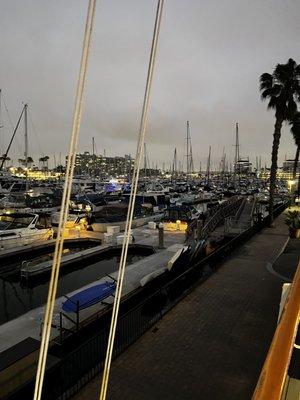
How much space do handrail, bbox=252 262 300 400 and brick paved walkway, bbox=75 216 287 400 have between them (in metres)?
6.25

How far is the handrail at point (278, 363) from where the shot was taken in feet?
6.15

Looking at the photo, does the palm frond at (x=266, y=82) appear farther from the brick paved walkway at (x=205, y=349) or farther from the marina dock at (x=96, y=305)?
the brick paved walkway at (x=205, y=349)

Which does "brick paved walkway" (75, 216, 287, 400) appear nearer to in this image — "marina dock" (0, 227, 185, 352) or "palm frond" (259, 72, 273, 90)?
"marina dock" (0, 227, 185, 352)

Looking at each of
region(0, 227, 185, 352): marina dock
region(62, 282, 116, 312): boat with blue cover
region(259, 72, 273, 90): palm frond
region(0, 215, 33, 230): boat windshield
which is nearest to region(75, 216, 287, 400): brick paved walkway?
region(62, 282, 116, 312): boat with blue cover

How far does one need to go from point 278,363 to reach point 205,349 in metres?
8.42

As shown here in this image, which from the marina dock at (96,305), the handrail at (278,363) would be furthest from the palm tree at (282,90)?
the handrail at (278,363)

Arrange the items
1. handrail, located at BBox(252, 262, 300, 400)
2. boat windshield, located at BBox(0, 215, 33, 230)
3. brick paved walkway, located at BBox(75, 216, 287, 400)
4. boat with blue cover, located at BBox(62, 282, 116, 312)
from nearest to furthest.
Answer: handrail, located at BBox(252, 262, 300, 400) → brick paved walkway, located at BBox(75, 216, 287, 400) → boat with blue cover, located at BBox(62, 282, 116, 312) → boat windshield, located at BBox(0, 215, 33, 230)

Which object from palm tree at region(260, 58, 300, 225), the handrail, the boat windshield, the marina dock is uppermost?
palm tree at region(260, 58, 300, 225)

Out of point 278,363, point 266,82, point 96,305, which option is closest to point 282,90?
point 266,82

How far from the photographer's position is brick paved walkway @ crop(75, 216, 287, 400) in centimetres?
792

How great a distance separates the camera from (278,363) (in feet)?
6.80

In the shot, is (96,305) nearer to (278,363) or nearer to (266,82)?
(278,363)

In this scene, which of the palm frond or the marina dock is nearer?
the marina dock

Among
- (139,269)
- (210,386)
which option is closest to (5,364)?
(210,386)
